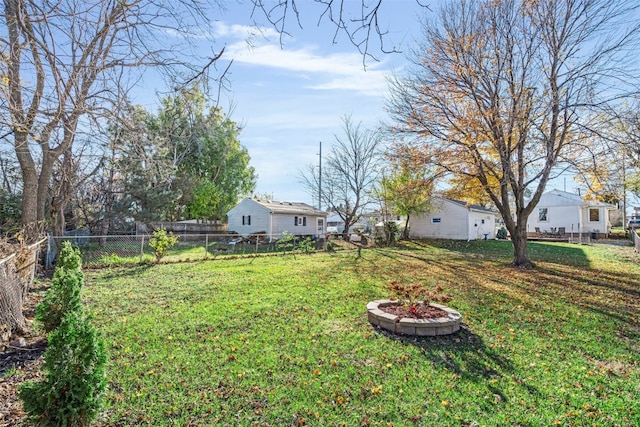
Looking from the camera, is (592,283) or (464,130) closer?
(592,283)

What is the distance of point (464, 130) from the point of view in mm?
11750

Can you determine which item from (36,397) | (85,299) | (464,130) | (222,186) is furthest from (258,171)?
(36,397)

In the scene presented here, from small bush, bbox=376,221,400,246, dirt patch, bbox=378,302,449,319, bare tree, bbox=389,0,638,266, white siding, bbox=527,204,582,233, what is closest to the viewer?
dirt patch, bbox=378,302,449,319

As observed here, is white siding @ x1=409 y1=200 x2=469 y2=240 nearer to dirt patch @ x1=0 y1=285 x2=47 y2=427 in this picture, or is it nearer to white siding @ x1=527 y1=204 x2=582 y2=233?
white siding @ x1=527 y1=204 x2=582 y2=233

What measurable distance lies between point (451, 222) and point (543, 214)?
10398 millimetres

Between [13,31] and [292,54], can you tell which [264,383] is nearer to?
[292,54]

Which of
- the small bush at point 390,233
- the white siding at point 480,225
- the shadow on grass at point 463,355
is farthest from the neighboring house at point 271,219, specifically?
the shadow on grass at point 463,355

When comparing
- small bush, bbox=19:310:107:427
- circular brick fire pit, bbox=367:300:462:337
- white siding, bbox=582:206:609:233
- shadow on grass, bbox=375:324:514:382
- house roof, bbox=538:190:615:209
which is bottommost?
shadow on grass, bbox=375:324:514:382

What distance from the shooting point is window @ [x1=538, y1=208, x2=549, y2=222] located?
2880 centimetres

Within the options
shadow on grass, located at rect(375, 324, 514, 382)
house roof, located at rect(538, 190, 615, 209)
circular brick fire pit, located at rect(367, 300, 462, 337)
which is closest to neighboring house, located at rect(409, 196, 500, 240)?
house roof, located at rect(538, 190, 615, 209)

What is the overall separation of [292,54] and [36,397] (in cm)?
305

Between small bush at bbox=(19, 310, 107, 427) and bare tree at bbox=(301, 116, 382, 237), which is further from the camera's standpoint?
bare tree at bbox=(301, 116, 382, 237)

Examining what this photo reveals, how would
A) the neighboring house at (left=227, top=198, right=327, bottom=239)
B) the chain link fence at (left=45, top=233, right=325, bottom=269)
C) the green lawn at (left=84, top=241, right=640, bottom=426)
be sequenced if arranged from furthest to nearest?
the neighboring house at (left=227, top=198, right=327, bottom=239) → the chain link fence at (left=45, top=233, right=325, bottom=269) → the green lawn at (left=84, top=241, right=640, bottom=426)

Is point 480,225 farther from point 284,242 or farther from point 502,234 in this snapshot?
point 284,242
